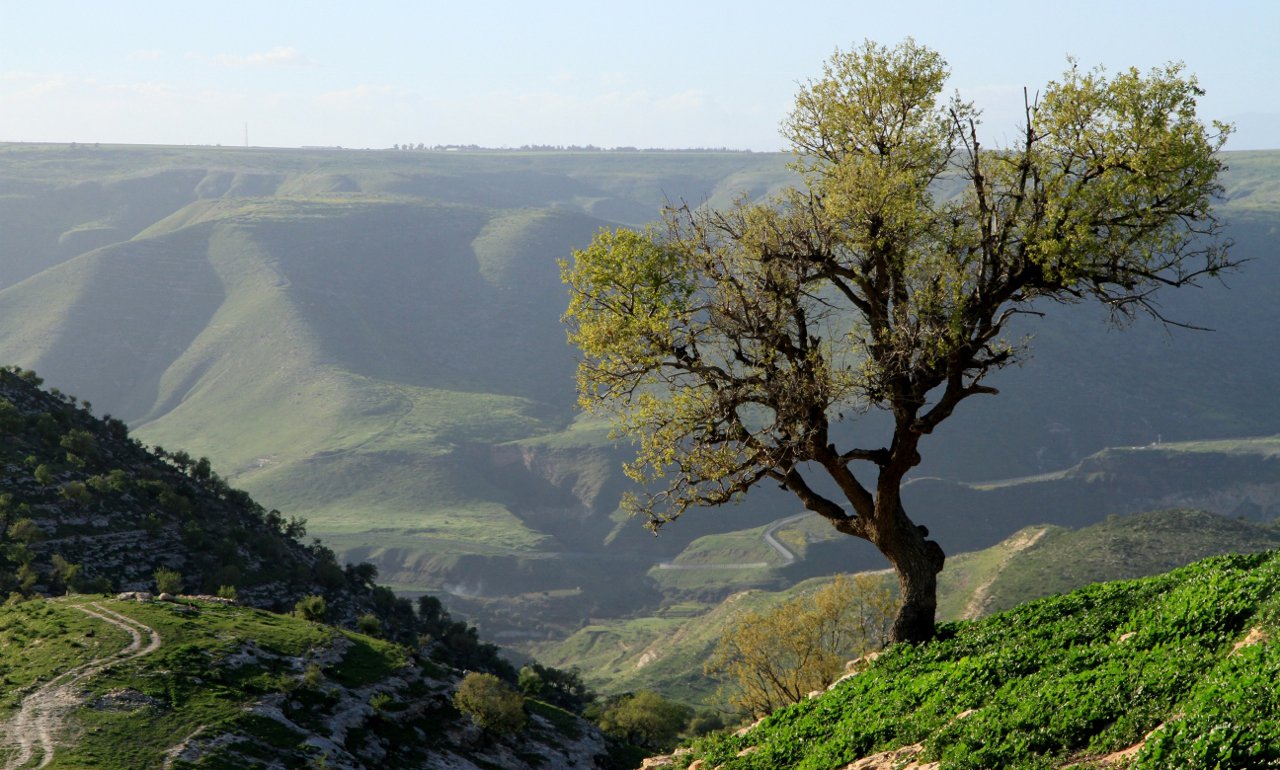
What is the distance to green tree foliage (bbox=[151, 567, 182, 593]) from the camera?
2504 inches

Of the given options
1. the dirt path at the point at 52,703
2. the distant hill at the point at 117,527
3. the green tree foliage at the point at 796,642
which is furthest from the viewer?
the distant hill at the point at 117,527

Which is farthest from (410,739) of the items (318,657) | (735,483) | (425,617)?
(425,617)

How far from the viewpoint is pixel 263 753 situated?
132 feet

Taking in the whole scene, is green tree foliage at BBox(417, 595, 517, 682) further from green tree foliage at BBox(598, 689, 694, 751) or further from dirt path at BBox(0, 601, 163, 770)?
dirt path at BBox(0, 601, 163, 770)

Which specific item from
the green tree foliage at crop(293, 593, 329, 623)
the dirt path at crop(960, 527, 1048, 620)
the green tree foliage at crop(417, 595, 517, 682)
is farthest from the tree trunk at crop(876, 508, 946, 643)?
the dirt path at crop(960, 527, 1048, 620)

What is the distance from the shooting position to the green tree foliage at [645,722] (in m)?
79.6

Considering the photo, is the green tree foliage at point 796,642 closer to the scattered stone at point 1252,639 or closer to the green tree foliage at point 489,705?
the green tree foliage at point 489,705

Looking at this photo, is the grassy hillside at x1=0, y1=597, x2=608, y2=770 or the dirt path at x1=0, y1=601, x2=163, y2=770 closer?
the dirt path at x1=0, y1=601, x2=163, y2=770

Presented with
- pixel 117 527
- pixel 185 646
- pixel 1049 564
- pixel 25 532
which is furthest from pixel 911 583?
pixel 1049 564

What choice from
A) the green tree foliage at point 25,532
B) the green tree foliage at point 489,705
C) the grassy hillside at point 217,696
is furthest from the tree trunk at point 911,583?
the green tree foliage at point 25,532

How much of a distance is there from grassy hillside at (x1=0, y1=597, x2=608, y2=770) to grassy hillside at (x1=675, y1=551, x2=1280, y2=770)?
18644 millimetres

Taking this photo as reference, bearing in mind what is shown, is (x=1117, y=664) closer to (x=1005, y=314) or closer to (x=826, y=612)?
(x=1005, y=314)

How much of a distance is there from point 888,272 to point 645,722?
190ft

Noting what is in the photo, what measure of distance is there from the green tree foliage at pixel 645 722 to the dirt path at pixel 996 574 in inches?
1734
